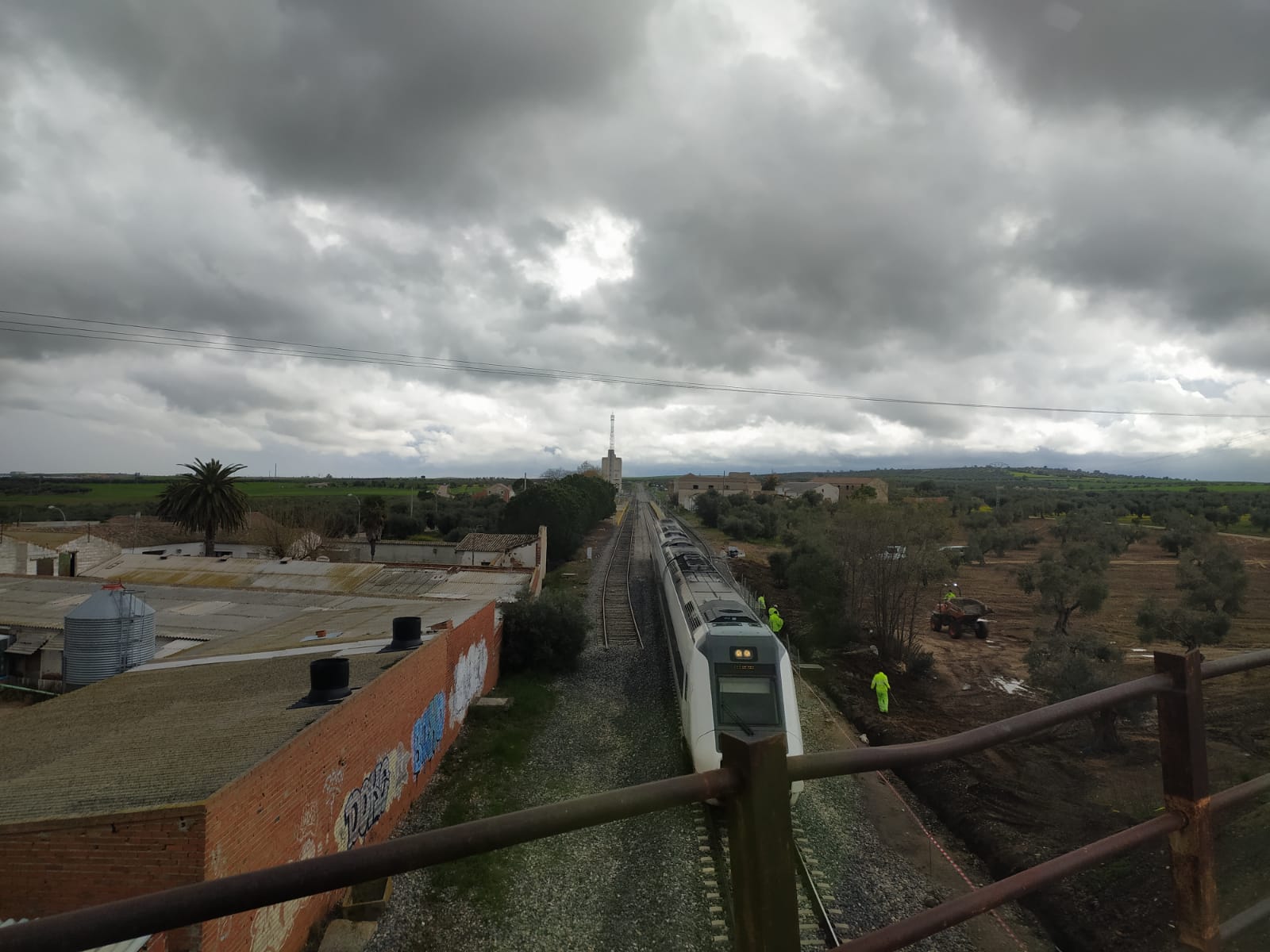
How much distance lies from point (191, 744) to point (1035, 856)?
1280cm

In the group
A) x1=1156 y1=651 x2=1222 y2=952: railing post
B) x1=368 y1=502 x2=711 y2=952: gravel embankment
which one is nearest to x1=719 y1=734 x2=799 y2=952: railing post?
x1=1156 y1=651 x2=1222 y2=952: railing post

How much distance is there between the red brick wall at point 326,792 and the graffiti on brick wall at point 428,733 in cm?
4

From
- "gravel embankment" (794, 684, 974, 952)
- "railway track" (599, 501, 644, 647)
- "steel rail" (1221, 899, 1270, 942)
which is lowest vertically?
"gravel embankment" (794, 684, 974, 952)

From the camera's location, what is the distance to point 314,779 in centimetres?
863

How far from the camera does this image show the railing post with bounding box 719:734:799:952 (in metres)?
1.48

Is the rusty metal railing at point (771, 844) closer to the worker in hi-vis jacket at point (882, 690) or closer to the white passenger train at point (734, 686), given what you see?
the white passenger train at point (734, 686)

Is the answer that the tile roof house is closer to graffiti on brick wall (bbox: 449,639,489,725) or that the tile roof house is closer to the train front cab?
graffiti on brick wall (bbox: 449,639,489,725)


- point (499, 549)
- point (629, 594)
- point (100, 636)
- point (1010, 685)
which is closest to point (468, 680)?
point (100, 636)

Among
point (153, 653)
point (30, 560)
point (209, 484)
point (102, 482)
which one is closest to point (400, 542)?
point (209, 484)

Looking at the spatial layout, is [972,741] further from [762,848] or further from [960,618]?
[960,618]

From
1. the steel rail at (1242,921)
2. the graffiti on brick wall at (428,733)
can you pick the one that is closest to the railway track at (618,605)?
the graffiti on brick wall at (428,733)

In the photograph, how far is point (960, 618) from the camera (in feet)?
91.4

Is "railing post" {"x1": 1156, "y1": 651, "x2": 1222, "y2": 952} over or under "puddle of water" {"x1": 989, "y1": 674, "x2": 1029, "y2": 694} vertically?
over

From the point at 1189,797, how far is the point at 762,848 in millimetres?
1589
